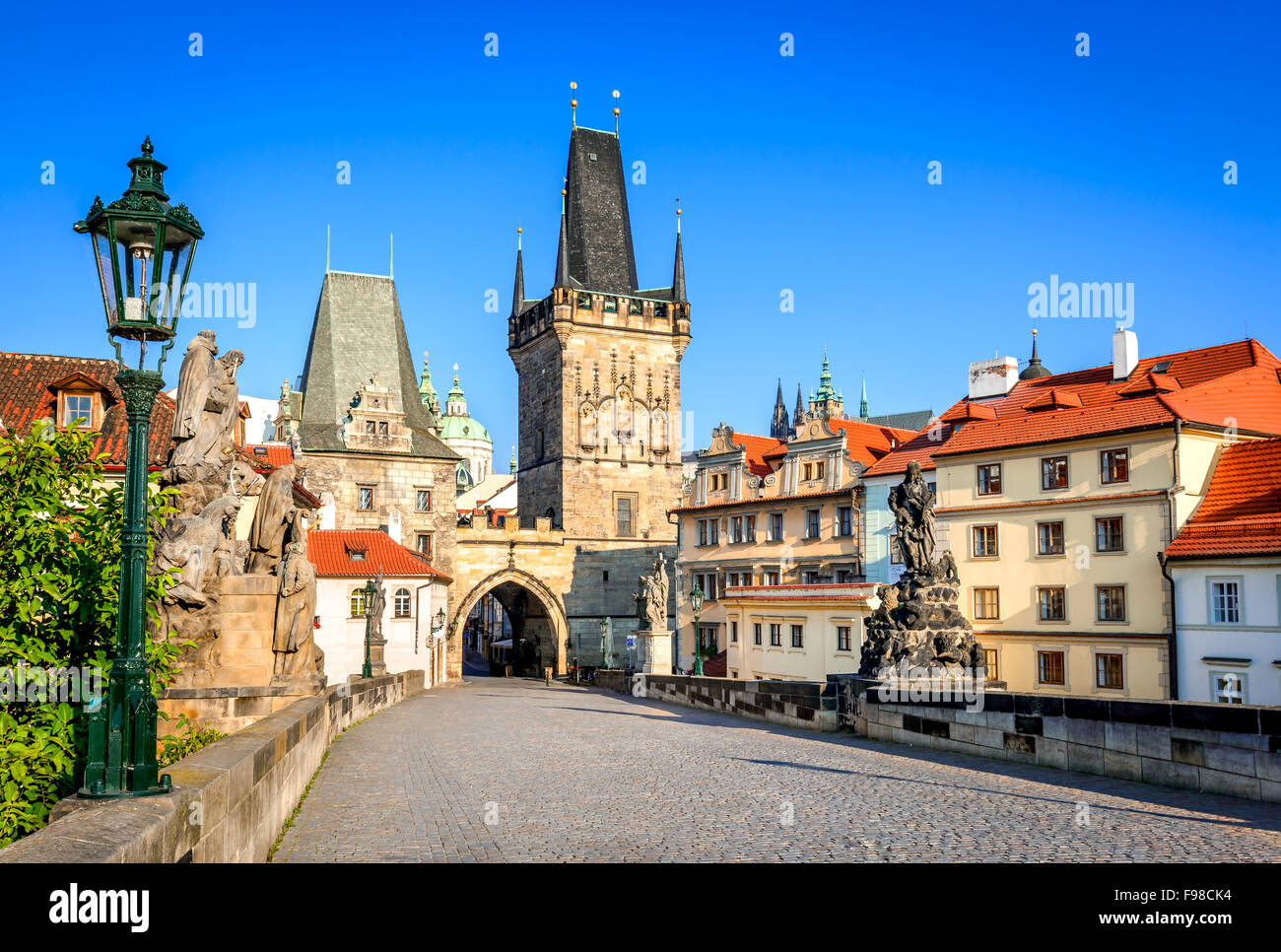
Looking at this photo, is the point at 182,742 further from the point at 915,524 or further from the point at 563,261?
the point at 563,261

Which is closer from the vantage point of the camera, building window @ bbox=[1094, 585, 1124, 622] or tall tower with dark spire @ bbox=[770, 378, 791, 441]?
building window @ bbox=[1094, 585, 1124, 622]

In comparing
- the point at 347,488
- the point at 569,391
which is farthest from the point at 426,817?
the point at 569,391

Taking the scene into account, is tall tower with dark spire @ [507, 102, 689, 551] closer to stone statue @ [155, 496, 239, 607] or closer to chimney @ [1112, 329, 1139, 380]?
chimney @ [1112, 329, 1139, 380]

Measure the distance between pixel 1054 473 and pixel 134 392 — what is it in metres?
31.3

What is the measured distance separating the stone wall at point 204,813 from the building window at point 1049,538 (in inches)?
1083

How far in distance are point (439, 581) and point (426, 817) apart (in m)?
42.6

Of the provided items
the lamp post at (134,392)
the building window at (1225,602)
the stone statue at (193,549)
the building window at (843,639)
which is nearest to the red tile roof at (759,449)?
the building window at (843,639)

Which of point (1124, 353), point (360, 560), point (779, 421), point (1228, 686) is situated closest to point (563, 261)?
point (360, 560)

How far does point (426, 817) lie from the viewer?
1002cm

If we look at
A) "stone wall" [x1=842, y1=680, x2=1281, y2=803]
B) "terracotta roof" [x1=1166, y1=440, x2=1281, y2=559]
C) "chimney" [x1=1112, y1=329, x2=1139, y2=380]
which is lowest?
"stone wall" [x1=842, y1=680, x2=1281, y2=803]

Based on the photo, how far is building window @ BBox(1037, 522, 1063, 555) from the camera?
1314 inches

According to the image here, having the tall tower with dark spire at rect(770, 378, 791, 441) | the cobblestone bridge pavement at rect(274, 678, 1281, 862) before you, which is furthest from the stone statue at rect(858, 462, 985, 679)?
the tall tower with dark spire at rect(770, 378, 791, 441)

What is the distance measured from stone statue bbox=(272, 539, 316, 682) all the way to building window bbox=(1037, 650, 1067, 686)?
25.6 meters
